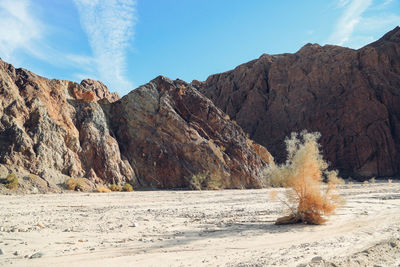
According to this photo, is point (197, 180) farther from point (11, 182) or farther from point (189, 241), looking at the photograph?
point (189, 241)

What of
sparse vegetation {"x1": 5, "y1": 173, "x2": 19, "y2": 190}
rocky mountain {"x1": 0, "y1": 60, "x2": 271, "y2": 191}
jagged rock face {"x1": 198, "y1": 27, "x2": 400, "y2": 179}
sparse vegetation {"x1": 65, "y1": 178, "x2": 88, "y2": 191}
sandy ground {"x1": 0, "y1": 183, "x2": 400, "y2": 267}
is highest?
jagged rock face {"x1": 198, "y1": 27, "x2": 400, "y2": 179}

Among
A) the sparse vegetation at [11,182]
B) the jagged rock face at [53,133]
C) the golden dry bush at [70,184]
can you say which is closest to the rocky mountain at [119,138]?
the jagged rock face at [53,133]

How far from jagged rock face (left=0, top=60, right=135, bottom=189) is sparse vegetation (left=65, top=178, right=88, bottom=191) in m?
0.62

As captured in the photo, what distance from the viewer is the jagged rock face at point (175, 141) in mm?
27781

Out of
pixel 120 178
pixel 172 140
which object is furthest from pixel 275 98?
pixel 120 178

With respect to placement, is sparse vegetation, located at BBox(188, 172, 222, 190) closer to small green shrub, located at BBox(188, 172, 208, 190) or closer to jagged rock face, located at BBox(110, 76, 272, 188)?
small green shrub, located at BBox(188, 172, 208, 190)

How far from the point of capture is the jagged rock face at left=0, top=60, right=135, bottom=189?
19297 millimetres

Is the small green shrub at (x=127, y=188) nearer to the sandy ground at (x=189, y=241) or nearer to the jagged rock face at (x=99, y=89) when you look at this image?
the sandy ground at (x=189, y=241)

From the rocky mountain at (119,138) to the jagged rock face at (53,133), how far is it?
6 centimetres

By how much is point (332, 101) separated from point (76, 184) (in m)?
53.8

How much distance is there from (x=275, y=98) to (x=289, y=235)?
6061 cm

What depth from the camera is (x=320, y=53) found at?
6525cm

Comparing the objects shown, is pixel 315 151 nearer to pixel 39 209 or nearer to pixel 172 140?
pixel 39 209

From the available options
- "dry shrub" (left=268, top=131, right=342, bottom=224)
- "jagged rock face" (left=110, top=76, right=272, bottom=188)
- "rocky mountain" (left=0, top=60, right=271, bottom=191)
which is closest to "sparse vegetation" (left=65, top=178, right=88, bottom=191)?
"rocky mountain" (left=0, top=60, right=271, bottom=191)
